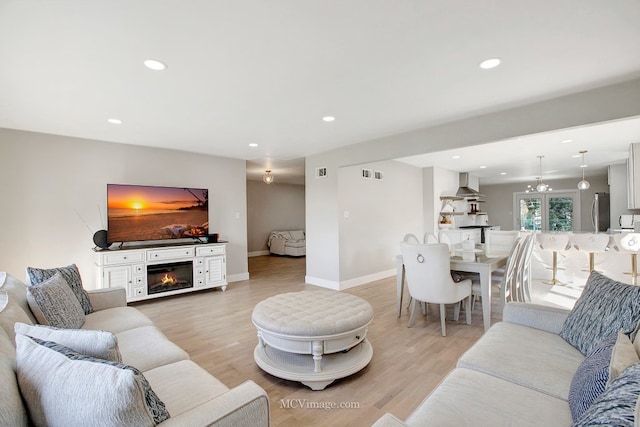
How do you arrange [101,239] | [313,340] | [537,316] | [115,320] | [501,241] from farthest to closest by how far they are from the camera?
[501,241], [101,239], [115,320], [313,340], [537,316]

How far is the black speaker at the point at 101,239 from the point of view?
4.14 metres

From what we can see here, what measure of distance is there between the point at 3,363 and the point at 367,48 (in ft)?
7.68

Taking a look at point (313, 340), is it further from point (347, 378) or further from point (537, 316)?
point (537, 316)

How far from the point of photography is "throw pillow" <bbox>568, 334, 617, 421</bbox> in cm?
101

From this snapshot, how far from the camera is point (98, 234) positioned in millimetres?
4152

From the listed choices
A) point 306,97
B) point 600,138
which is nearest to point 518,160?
point 600,138

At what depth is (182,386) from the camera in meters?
1.41

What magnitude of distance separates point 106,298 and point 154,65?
2025 mm

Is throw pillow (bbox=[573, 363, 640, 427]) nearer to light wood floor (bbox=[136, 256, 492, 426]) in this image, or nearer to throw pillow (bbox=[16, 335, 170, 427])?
throw pillow (bbox=[16, 335, 170, 427])

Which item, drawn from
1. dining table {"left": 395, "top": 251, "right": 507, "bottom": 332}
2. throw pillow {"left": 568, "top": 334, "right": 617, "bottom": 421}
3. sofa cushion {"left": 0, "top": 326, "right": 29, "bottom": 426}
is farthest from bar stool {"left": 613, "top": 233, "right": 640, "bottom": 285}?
sofa cushion {"left": 0, "top": 326, "right": 29, "bottom": 426}

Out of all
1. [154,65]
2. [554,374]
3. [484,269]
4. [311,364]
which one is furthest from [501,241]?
[154,65]

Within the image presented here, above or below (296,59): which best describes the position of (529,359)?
below

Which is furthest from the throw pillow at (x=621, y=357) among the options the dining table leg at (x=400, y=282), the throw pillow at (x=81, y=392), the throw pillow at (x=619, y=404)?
the dining table leg at (x=400, y=282)

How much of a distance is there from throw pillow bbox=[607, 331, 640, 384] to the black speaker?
514 cm
